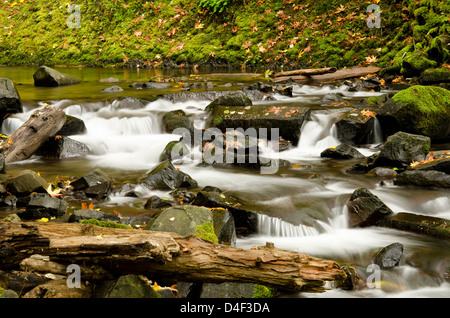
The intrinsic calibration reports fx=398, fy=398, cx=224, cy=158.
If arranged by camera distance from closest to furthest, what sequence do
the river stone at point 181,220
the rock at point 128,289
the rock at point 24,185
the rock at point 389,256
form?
the rock at point 128,289, the river stone at point 181,220, the rock at point 389,256, the rock at point 24,185

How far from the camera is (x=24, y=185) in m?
4.79

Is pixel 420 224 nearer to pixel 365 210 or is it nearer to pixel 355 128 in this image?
pixel 365 210

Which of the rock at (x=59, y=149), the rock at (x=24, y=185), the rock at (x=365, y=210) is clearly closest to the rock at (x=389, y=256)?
the rock at (x=365, y=210)

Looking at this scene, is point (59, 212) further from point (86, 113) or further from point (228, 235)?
point (86, 113)

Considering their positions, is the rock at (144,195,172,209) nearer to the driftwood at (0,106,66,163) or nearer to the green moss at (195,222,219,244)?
the green moss at (195,222,219,244)

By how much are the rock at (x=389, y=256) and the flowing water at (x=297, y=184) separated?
7cm

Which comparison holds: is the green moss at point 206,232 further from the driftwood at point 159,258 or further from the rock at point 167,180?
the rock at point 167,180

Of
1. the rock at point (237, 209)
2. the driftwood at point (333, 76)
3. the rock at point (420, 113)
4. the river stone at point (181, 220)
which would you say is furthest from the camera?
the driftwood at point (333, 76)

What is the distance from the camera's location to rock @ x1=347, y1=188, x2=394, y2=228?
14.6 ft

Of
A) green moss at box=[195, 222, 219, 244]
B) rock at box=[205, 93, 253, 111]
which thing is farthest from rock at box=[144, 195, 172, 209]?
rock at box=[205, 93, 253, 111]

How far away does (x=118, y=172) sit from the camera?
636cm

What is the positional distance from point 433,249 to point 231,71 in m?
11.8

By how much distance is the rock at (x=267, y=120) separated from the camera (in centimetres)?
747

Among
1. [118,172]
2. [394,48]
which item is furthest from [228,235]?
[394,48]
